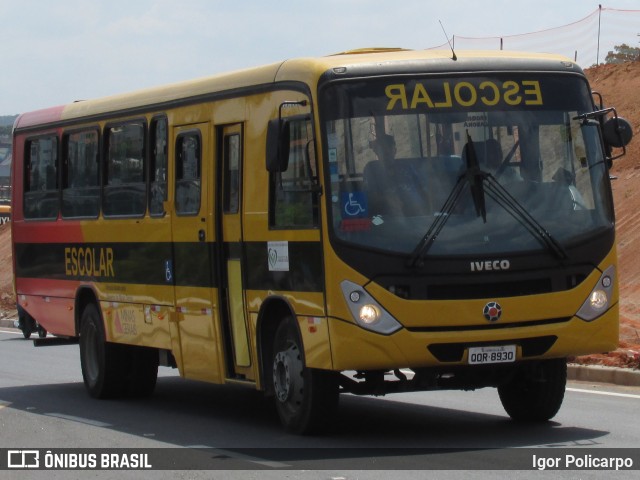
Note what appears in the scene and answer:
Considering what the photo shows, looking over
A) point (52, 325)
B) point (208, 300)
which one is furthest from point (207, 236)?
point (52, 325)

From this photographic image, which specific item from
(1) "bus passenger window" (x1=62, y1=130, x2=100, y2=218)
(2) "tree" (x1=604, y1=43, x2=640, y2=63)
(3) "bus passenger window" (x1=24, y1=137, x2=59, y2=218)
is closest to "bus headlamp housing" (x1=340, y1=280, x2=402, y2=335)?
(1) "bus passenger window" (x1=62, y1=130, x2=100, y2=218)

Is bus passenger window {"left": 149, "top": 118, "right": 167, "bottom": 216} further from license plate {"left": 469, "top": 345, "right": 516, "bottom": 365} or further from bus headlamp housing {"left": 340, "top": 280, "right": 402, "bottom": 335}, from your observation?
license plate {"left": 469, "top": 345, "right": 516, "bottom": 365}

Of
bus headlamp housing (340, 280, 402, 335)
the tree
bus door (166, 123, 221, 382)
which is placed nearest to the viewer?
bus headlamp housing (340, 280, 402, 335)

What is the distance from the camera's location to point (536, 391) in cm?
1291

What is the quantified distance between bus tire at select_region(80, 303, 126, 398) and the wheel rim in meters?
4.38

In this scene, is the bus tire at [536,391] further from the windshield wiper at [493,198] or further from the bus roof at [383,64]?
the bus roof at [383,64]

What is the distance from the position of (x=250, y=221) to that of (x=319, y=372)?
1.71 meters

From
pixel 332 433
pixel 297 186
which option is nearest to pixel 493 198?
pixel 297 186

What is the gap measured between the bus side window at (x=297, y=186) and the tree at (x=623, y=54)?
104 ft

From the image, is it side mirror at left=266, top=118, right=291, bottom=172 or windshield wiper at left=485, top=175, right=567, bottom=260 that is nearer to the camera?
windshield wiper at left=485, top=175, right=567, bottom=260

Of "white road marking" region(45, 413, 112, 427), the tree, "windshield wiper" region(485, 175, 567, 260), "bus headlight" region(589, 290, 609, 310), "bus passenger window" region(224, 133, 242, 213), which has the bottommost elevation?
"white road marking" region(45, 413, 112, 427)

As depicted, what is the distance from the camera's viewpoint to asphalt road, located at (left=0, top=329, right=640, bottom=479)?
10.6 metres

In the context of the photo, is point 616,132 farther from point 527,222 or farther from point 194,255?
point 194,255

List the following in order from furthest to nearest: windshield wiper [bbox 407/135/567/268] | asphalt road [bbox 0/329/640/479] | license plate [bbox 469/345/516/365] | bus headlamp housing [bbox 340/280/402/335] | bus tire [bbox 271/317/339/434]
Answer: bus tire [bbox 271/317/339/434] < windshield wiper [bbox 407/135/567/268] < license plate [bbox 469/345/516/365] < bus headlamp housing [bbox 340/280/402/335] < asphalt road [bbox 0/329/640/479]
